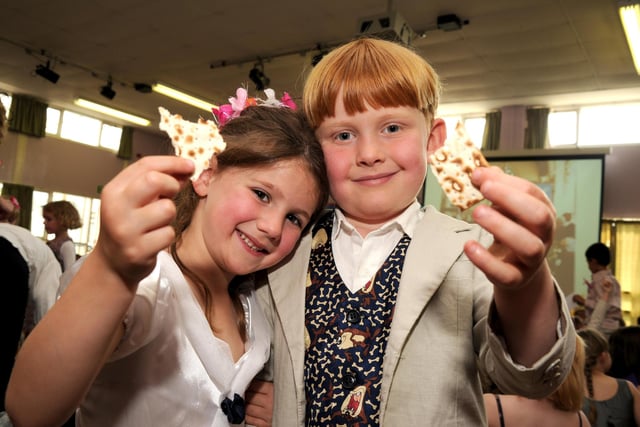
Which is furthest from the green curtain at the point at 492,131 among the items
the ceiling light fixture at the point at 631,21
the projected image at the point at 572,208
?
the ceiling light fixture at the point at 631,21

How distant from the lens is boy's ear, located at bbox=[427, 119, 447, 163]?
1.38 m

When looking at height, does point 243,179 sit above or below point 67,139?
below

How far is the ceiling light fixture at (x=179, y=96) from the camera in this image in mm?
9078

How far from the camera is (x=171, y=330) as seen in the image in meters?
1.16

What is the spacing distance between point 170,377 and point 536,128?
9192 millimetres

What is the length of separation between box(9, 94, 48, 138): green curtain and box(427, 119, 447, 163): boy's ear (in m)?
11.7

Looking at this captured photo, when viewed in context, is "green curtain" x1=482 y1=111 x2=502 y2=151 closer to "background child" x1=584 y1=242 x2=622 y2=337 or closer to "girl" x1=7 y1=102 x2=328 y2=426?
"background child" x1=584 y1=242 x2=622 y2=337

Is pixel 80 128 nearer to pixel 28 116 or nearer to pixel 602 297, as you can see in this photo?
pixel 28 116

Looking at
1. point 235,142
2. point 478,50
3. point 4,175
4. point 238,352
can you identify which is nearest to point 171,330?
point 238,352

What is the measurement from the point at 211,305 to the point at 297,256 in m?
0.27

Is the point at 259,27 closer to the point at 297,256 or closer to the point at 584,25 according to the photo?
the point at 584,25

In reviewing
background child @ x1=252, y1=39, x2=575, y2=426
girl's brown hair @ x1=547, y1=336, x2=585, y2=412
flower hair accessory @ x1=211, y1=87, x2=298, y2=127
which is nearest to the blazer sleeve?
background child @ x1=252, y1=39, x2=575, y2=426

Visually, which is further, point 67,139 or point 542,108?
point 67,139

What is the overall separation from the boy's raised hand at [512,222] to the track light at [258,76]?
719 centimetres
